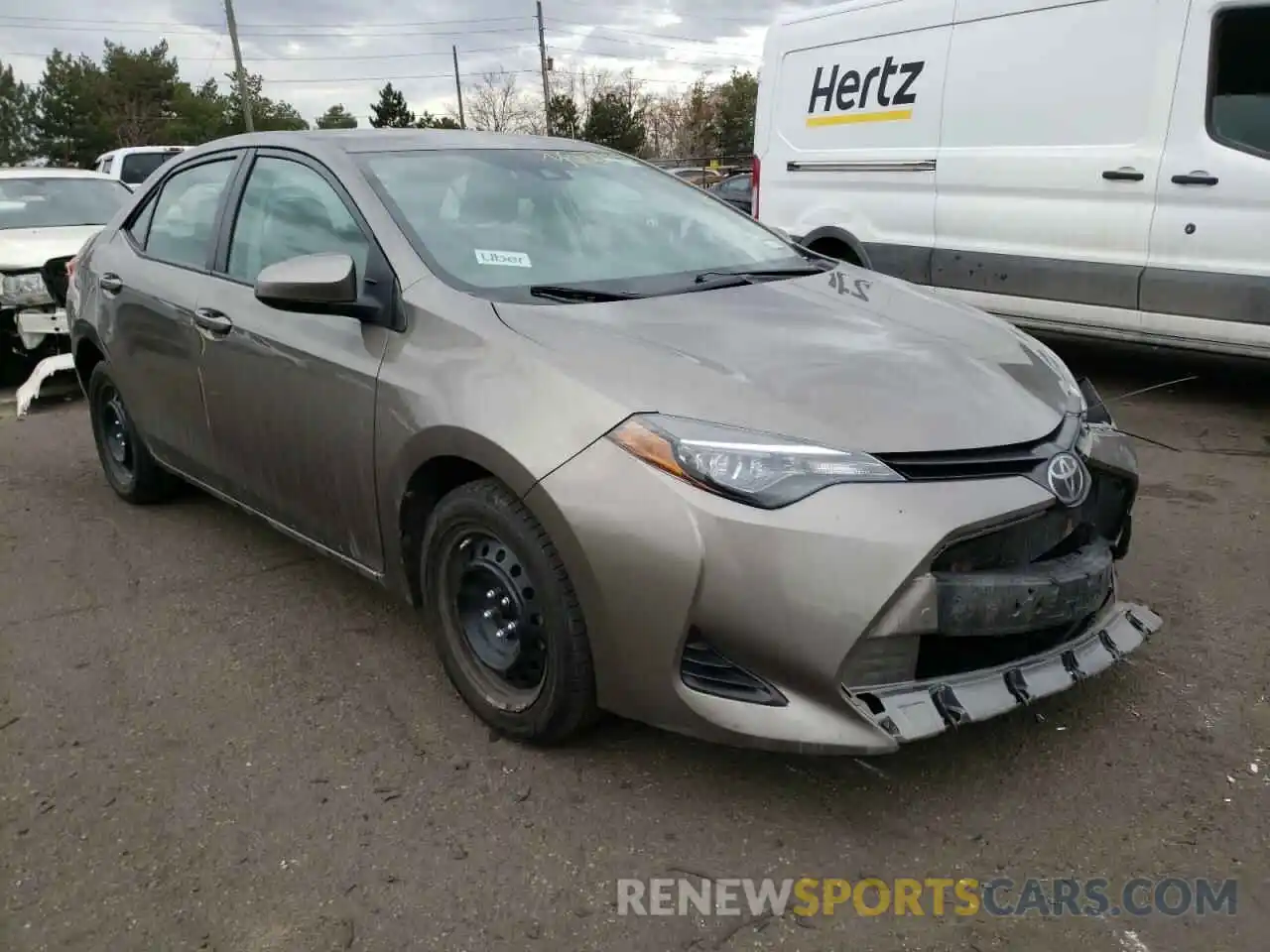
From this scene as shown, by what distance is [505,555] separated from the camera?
2.59m

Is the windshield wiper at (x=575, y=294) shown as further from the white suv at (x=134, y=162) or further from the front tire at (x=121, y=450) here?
the white suv at (x=134, y=162)

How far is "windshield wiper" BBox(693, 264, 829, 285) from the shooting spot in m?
3.18

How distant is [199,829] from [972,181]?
18.5 ft

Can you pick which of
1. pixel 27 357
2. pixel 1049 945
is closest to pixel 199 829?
pixel 1049 945

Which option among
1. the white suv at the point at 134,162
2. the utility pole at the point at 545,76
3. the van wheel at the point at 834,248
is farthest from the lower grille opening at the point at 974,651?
the utility pole at the point at 545,76

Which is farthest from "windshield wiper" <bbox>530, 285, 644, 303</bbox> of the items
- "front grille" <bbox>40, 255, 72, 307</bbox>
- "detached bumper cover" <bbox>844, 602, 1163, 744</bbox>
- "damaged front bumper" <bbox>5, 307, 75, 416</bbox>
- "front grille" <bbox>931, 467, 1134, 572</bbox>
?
"front grille" <bbox>40, 255, 72, 307</bbox>

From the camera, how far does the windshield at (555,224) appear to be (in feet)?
9.78

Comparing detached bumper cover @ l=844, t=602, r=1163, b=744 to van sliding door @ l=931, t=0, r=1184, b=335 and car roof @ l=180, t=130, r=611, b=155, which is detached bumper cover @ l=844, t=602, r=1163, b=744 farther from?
van sliding door @ l=931, t=0, r=1184, b=335

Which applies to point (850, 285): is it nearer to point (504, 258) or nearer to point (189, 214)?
point (504, 258)

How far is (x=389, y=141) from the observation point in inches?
135

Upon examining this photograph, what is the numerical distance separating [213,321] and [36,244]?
5.10 meters

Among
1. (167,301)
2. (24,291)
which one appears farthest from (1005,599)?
(24,291)

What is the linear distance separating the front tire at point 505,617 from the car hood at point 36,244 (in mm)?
5933

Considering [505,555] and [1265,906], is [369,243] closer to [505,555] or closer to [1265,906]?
[505,555]
